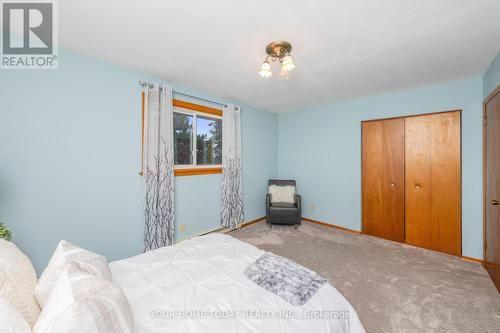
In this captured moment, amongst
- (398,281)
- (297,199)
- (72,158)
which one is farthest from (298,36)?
(297,199)

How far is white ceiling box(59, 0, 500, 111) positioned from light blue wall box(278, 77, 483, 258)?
0.38 m

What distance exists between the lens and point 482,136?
2678 millimetres

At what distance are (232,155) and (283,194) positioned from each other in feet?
4.66

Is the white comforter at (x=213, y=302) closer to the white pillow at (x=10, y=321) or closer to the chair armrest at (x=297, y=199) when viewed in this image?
the white pillow at (x=10, y=321)

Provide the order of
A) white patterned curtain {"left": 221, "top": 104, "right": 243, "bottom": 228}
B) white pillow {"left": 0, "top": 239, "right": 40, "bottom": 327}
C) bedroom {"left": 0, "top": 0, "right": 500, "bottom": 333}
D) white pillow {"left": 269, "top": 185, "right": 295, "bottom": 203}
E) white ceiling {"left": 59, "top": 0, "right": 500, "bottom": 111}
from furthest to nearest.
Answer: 1. white pillow {"left": 269, "top": 185, "right": 295, "bottom": 203}
2. white patterned curtain {"left": 221, "top": 104, "right": 243, "bottom": 228}
3. white ceiling {"left": 59, "top": 0, "right": 500, "bottom": 111}
4. bedroom {"left": 0, "top": 0, "right": 500, "bottom": 333}
5. white pillow {"left": 0, "top": 239, "right": 40, "bottom": 327}

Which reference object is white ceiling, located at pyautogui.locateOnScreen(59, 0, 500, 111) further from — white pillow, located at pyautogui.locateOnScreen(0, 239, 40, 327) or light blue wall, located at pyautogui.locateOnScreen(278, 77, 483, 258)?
white pillow, located at pyautogui.locateOnScreen(0, 239, 40, 327)

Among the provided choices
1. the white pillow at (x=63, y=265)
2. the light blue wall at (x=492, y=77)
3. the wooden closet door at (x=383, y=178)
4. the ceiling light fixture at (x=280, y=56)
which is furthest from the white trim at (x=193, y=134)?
the light blue wall at (x=492, y=77)

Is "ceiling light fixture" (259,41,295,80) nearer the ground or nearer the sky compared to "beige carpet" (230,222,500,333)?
nearer the sky

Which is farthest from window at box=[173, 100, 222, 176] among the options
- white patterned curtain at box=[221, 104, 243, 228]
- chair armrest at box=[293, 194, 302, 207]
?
chair armrest at box=[293, 194, 302, 207]

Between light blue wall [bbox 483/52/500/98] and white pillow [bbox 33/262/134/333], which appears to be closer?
white pillow [bbox 33/262/134/333]

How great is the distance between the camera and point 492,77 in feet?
7.63

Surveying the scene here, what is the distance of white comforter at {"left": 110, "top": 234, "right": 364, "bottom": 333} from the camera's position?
977mm

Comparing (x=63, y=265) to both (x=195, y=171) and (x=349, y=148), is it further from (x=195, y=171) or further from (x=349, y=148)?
(x=349, y=148)

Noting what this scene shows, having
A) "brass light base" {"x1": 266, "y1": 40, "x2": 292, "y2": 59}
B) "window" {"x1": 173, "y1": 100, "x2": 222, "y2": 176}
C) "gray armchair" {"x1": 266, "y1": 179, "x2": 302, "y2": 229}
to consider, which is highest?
"brass light base" {"x1": 266, "y1": 40, "x2": 292, "y2": 59}
